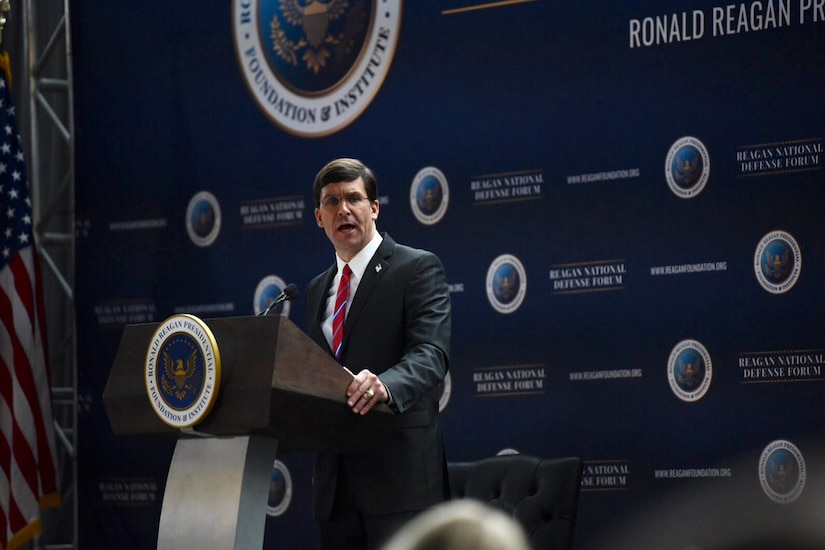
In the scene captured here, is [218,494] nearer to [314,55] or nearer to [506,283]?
[506,283]

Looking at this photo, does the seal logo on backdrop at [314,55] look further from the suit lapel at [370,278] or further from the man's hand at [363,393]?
the man's hand at [363,393]

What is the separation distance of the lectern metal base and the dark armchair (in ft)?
4.17

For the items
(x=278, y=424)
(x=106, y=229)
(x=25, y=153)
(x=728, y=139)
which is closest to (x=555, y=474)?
(x=278, y=424)

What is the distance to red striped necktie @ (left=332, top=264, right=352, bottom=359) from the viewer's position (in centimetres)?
364

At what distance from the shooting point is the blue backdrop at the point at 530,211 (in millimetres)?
5074

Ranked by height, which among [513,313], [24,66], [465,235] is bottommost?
[513,313]

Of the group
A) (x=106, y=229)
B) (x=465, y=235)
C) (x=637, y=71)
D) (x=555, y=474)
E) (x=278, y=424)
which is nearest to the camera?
(x=278, y=424)

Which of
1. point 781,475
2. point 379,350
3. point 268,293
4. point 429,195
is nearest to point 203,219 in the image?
point 268,293

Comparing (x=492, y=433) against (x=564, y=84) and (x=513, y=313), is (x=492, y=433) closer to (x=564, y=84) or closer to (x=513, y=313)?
(x=513, y=313)

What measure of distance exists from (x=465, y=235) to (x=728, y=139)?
55.0 inches

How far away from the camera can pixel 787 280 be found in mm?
5031

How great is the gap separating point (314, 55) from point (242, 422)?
→ 12.5 feet

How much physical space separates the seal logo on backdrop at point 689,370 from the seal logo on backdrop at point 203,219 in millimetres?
2791

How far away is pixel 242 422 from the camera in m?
3.00
